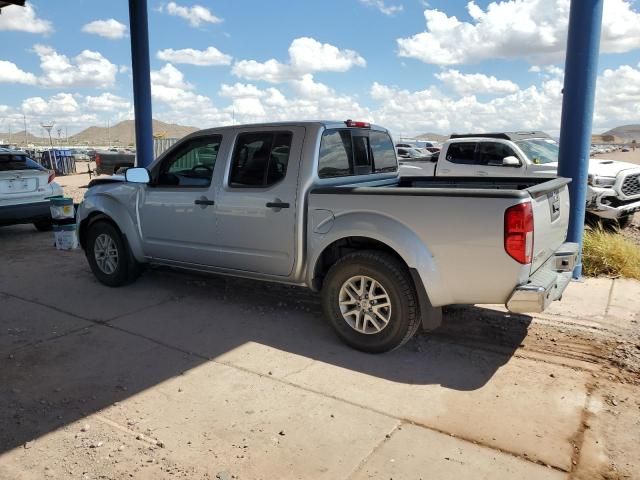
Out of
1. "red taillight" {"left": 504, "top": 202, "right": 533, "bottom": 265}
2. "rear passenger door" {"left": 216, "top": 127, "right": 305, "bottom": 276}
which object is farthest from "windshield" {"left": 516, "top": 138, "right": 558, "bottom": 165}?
"red taillight" {"left": 504, "top": 202, "right": 533, "bottom": 265}

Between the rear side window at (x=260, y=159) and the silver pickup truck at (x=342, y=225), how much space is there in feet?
0.04

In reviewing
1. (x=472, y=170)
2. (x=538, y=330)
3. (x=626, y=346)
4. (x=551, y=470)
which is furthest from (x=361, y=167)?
(x=472, y=170)

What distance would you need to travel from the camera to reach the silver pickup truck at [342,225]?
12.9 feet

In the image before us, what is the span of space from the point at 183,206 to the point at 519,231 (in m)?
3.37

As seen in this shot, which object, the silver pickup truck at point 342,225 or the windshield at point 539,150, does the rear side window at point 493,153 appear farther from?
the silver pickup truck at point 342,225

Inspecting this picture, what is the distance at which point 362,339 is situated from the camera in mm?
4570

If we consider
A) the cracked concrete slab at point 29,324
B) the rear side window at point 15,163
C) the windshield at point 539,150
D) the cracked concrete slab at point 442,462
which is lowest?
the cracked concrete slab at point 29,324

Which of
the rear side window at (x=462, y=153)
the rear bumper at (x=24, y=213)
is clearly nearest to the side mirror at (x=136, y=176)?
the rear bumper at (x=24, y=213)

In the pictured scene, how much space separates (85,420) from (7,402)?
68 centimetres

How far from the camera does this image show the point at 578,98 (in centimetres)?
634

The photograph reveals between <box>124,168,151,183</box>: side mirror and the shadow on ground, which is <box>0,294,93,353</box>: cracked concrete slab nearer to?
the shadow on ground

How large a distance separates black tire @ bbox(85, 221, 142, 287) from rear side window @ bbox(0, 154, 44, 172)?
12.4ft

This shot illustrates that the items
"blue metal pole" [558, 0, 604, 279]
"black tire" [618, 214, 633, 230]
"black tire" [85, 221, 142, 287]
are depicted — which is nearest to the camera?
"blue metal pole" [558, 0, 604, 279]

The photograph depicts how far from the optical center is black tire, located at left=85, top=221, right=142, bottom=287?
6359 mm
